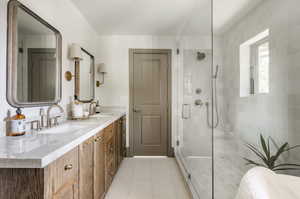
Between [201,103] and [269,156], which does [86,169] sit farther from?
[269,156]

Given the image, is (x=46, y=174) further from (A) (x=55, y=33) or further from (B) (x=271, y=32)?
(B) (x=271, y=32)

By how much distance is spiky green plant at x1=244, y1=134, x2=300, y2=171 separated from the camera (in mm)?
1373

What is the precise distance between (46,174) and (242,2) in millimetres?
1888

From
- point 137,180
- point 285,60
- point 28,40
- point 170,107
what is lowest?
point 137,180

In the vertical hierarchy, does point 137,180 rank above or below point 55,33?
below

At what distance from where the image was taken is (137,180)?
262cm

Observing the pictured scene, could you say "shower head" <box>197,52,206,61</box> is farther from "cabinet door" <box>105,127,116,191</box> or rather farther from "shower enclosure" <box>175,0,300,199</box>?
"cabinet door" <box>105,127,116,191</box>

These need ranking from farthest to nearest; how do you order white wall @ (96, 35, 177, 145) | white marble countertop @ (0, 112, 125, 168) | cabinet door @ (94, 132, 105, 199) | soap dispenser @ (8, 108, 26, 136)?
white wall @ (96, 35, 177, 145), cabinet door @ (94, 132, 105, 199), soap dispenser @ (8, 108, 26, 136), white marble countertop @ (0, 112, 125, 168)

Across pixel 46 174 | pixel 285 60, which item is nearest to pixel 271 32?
pixel 285 60

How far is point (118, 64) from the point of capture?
3725 millimetres

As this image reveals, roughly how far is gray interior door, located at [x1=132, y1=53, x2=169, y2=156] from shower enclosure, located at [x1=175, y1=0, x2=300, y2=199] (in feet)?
5.70

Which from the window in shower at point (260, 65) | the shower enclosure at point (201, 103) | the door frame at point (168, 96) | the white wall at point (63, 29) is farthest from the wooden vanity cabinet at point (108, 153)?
the window in shower at point (260, 65)

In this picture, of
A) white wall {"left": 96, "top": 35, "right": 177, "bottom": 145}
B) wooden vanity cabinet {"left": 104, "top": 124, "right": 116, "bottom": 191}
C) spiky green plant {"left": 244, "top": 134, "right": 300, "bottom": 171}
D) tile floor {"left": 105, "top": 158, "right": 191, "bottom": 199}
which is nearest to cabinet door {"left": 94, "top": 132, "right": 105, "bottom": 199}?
wooden vanity cabinet {"left": 104, "top": 124, "right": 116, "bottom": 191}

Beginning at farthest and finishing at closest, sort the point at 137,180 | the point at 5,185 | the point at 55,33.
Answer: the point at 137,180 < the point at 55,33 < the point at 5,185
